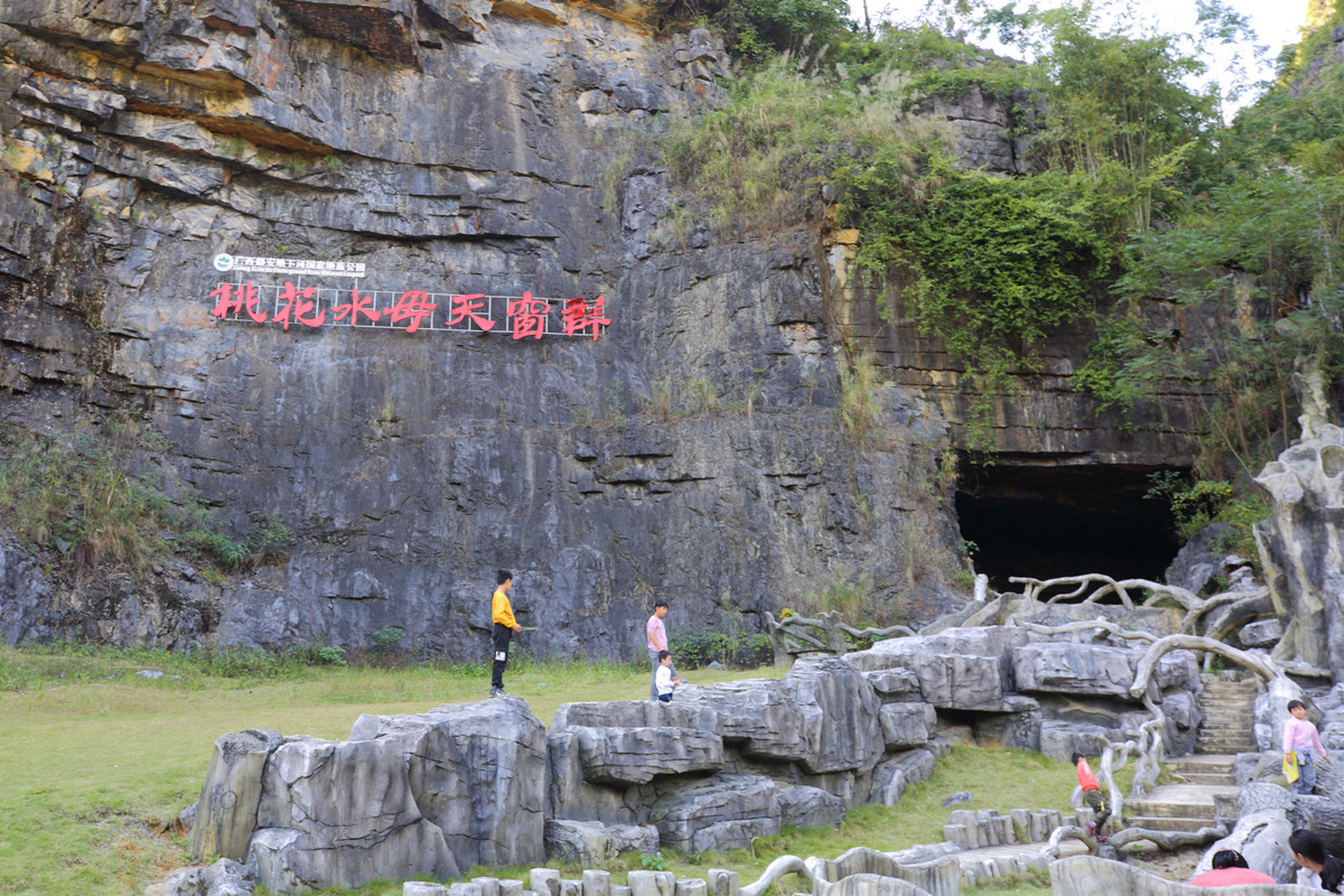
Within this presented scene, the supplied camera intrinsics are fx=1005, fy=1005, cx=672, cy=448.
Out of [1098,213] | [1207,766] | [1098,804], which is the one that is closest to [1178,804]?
[1098,804]

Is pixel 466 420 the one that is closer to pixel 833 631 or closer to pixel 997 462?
pixel 833 631

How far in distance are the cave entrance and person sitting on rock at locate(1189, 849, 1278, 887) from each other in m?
13.7

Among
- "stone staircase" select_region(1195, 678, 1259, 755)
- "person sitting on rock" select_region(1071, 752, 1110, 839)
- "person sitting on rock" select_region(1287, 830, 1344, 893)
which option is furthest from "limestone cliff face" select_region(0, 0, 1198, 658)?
"person sitting on rock" select_region(1287, 830, 1344, 893)

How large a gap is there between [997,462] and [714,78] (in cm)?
1027

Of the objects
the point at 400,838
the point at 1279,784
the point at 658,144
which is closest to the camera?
the point at 400,838

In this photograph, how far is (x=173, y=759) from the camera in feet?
26.8

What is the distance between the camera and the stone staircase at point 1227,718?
1154 cm

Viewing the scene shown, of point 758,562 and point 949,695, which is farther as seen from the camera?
point 758,562

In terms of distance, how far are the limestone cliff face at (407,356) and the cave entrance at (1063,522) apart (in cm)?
318

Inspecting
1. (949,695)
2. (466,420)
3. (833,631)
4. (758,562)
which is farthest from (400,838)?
(466,420)

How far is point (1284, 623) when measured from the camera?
1245 centimetres

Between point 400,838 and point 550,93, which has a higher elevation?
point 550,93

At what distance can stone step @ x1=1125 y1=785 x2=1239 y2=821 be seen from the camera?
889 centimetres

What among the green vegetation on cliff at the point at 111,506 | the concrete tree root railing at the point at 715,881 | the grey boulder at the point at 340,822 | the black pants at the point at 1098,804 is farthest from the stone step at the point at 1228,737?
the green vegetation on cliff at the point at 111,506
